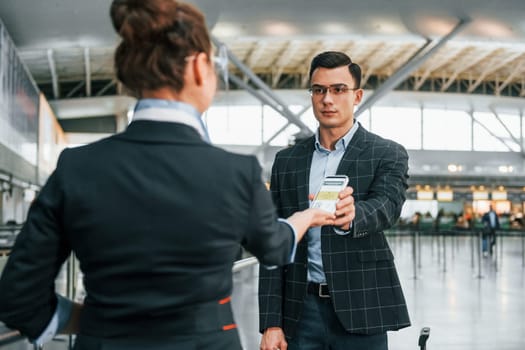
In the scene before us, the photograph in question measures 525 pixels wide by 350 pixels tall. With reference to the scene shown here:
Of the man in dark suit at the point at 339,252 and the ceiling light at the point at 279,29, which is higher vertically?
the ceiling light at the point at 279,29

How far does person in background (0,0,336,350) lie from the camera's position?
1.64 metres

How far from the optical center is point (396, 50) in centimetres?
4103

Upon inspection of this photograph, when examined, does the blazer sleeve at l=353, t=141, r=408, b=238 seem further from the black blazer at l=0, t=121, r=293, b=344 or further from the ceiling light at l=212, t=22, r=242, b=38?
the ceiling light at l=212, t=22, r=242, b=38

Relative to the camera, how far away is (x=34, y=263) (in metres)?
1.71

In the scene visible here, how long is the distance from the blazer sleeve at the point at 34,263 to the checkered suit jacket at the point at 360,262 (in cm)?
A: 124

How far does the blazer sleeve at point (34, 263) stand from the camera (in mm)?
1691

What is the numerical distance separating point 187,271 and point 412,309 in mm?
8639

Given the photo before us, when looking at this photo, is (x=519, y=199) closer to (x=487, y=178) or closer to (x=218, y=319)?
(x=487, y=178)

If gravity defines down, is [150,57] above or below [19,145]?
below

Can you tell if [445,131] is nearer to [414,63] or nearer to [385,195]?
[414,63]

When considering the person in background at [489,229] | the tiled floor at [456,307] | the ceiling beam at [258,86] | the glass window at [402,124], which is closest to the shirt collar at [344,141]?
the tiled floor at [456,307]

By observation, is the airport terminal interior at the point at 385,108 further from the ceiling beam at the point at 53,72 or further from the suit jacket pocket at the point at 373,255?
the suit jacket pocket at the point at 373,255

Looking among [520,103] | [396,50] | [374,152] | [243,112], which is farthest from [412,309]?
[520,103]

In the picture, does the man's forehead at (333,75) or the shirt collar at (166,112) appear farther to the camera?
the man's forehead at (333,75)
